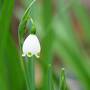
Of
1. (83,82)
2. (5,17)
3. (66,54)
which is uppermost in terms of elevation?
(5,17)

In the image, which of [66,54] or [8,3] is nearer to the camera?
[8,3]

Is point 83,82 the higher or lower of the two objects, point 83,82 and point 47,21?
the lower

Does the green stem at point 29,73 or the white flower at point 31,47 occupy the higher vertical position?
the white flower at point 31,47

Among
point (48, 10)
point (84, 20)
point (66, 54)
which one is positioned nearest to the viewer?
point (48, 10)

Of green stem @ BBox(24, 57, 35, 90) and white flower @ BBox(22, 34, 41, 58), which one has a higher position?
white flower @ BBox(22, 34, 41, 58)

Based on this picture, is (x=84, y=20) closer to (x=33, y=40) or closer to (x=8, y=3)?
(x=8, y=3)

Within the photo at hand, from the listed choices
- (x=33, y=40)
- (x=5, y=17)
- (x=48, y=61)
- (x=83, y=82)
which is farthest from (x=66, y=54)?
(x=33, y=40)

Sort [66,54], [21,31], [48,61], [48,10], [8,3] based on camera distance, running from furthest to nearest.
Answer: [66,54], [48,10], [48,61], [8,3], [21,31]
